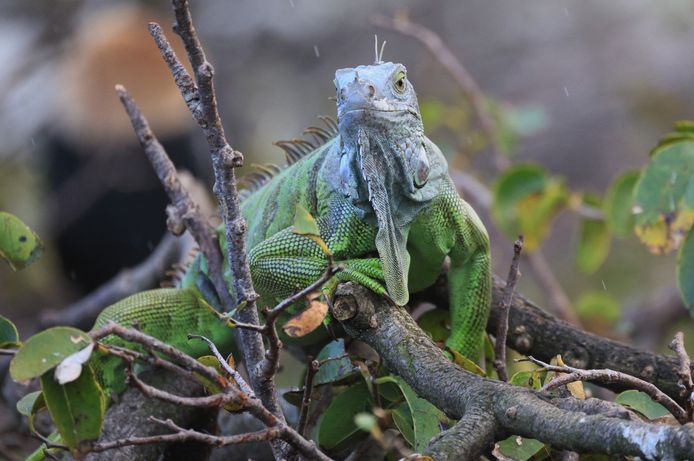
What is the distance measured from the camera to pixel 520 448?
2.55m

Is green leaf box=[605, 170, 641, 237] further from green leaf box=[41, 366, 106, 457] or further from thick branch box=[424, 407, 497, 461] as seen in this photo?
green leaf box=[41, 366, 106, 457]

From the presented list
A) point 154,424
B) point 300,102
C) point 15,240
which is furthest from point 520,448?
point 300,102

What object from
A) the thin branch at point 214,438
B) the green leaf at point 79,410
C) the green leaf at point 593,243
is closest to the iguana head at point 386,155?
the thin branch at point 214,438

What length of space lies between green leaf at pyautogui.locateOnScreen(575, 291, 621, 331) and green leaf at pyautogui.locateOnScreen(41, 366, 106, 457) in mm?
4174

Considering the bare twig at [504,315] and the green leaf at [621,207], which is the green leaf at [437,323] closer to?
the bare twig at [504,315]

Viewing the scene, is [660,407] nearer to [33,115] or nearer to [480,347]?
[480,347]

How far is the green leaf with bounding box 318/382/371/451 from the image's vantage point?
2996 mm

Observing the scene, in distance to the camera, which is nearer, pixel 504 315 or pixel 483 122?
pixel 504 315

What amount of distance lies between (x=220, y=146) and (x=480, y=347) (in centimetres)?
143

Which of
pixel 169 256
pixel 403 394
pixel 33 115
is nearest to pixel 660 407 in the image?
pixel 403 394

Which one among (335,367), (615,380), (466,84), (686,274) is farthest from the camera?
(466,84)

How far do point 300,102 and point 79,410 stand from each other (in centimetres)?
1272

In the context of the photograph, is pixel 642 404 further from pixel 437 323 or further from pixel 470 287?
pixel 437 323

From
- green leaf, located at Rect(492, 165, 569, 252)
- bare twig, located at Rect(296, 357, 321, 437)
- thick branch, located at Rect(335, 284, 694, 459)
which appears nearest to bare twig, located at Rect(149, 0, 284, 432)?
bare twig, located at Rect(296, 357, 321, 437)
